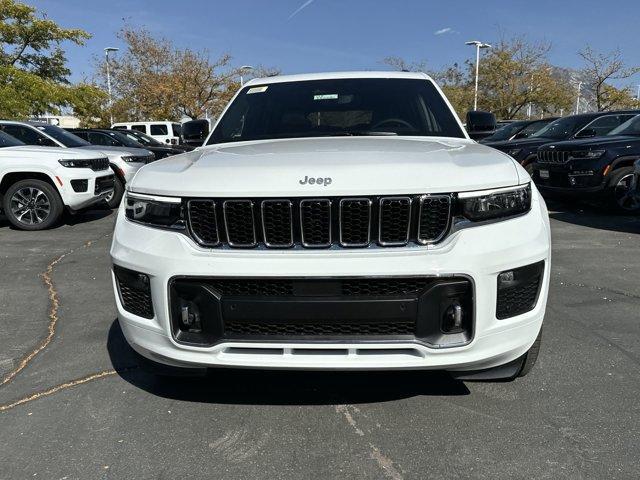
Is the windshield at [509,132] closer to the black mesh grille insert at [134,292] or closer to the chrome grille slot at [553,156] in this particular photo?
the chrome grille slot at [553,156]

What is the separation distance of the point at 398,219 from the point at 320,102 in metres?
1.89

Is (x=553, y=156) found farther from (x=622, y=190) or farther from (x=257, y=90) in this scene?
(x=257, y=90)

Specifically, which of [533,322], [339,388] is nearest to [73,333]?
[339,388]

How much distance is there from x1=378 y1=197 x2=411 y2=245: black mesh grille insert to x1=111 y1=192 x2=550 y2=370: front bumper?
53 mm

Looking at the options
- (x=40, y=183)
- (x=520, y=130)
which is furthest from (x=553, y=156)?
(x=40, y=183)

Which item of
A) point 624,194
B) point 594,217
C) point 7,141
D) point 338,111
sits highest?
point 338,111

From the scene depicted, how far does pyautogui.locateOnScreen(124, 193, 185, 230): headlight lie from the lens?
7.66 feet

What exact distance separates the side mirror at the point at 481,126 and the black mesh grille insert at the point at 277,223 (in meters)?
2.16

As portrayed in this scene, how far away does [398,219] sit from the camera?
2201 mm

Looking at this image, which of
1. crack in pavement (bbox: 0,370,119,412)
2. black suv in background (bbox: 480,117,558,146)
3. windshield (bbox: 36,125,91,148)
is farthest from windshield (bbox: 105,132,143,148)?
crack in pavement (bbox: 0,370,119,412)

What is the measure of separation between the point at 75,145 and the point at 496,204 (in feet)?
31.7

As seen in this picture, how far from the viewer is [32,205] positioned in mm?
7996

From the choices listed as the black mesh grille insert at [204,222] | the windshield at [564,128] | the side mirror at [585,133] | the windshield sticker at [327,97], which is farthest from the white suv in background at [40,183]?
the windshield at [564,128]

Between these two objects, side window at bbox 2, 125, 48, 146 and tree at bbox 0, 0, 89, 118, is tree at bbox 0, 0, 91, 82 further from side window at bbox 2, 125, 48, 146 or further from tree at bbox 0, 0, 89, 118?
side window at bbox 2, 125, 48, 146
